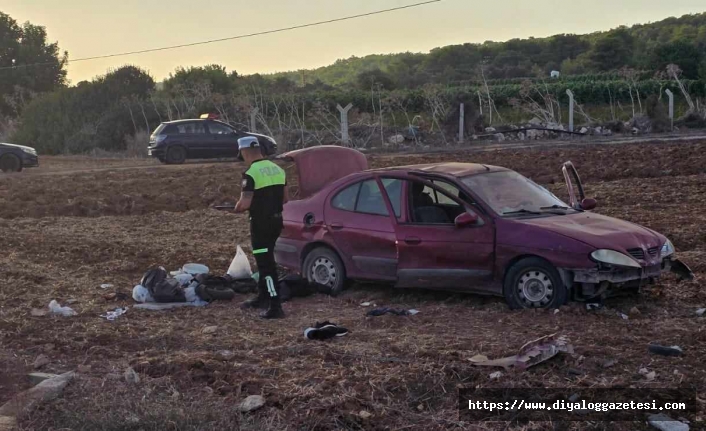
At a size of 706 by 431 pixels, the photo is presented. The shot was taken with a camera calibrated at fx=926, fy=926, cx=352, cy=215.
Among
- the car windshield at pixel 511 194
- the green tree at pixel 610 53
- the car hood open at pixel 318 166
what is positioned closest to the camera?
the car windshield at pixel 511 194

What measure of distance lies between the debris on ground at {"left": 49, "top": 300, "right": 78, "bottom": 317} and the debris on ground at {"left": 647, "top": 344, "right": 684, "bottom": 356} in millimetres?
5622

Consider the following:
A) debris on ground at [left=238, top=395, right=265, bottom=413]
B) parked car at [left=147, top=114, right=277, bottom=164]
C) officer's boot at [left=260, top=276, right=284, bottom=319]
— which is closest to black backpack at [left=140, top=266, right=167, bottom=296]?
officer's boot at [left=260, top=276, right=284, bottom=319]

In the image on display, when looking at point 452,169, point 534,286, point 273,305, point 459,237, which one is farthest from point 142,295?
point 534,286

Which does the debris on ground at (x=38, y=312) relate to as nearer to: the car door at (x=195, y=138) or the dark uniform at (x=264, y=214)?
the dark uniform at (x=264, y=214)

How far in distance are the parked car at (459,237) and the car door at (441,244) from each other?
10mm

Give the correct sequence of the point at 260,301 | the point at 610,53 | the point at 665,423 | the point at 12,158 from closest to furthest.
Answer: the point at 665,423
the point at 260,301
the point at 12,158
the point at 610,53

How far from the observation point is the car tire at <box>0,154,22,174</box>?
1169 inches

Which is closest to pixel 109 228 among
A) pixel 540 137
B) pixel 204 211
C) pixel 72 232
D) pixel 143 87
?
pixel 72 232

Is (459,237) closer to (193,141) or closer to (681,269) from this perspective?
(681,269)

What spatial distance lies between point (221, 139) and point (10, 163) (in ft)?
22.3

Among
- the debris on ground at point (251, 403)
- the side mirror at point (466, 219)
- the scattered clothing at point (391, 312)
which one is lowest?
the scattered clothing at point (391, 312)

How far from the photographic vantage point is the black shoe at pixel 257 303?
9.32 meters

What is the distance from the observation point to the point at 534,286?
848 cm

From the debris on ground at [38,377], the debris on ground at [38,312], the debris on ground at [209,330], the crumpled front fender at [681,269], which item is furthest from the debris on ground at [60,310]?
→ the crumpled front fender at [681,269]
